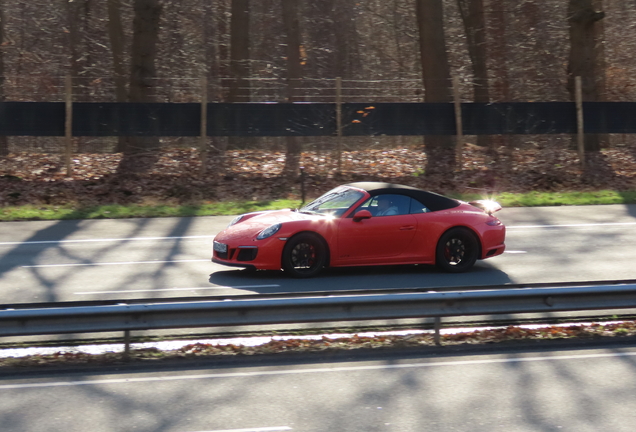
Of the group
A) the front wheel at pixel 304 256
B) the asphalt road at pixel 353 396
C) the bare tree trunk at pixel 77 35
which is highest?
the bare tree trunk at pixel 77 35

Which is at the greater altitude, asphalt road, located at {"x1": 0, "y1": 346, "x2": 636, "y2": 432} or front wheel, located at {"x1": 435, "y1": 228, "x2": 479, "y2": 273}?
front wheel, located at {"x1": 435, "y1": 228, "x2": 479, "y2": 273}

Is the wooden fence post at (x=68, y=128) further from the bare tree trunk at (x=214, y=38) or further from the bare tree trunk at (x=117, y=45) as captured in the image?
the bare tree trunk at (x=214, y=38)

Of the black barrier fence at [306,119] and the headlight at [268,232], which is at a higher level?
the black barrier fence at [306,119]

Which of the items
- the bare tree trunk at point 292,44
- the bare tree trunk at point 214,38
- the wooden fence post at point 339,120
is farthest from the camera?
the bare tree trunk at point 214,38

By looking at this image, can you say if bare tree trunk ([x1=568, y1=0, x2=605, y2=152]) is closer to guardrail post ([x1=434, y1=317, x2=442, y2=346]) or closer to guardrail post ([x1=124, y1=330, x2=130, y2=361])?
guardrail post ([x1=434, y1=317, x2=442, y2=346])

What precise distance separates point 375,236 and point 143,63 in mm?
13132

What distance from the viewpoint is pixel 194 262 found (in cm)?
1197

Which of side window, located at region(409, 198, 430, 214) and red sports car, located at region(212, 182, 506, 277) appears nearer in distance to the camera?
red sports car, located at region(212, 182, 506, 277)

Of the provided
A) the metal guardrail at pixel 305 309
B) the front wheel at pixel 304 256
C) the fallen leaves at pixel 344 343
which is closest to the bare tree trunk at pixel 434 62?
the front wheel at pixel 304 256

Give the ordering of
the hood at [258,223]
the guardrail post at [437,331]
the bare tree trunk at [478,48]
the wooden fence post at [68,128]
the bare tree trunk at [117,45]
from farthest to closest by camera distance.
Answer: the bare tree trunk at [117,45]
the bare tree trunk at [478,48]
the wooden fence post at [68,128]
the hood at [258,223]
the guardrail post at [437,331]

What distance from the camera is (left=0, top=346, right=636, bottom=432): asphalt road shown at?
5531 millimetres

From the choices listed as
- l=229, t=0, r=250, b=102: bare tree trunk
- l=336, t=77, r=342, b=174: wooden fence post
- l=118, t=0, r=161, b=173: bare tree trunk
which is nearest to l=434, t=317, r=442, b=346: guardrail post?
l=336, t=77, r=342, b=174: wooden fence post

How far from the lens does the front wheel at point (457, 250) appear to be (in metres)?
11.2

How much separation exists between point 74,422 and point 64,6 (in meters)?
30.8
